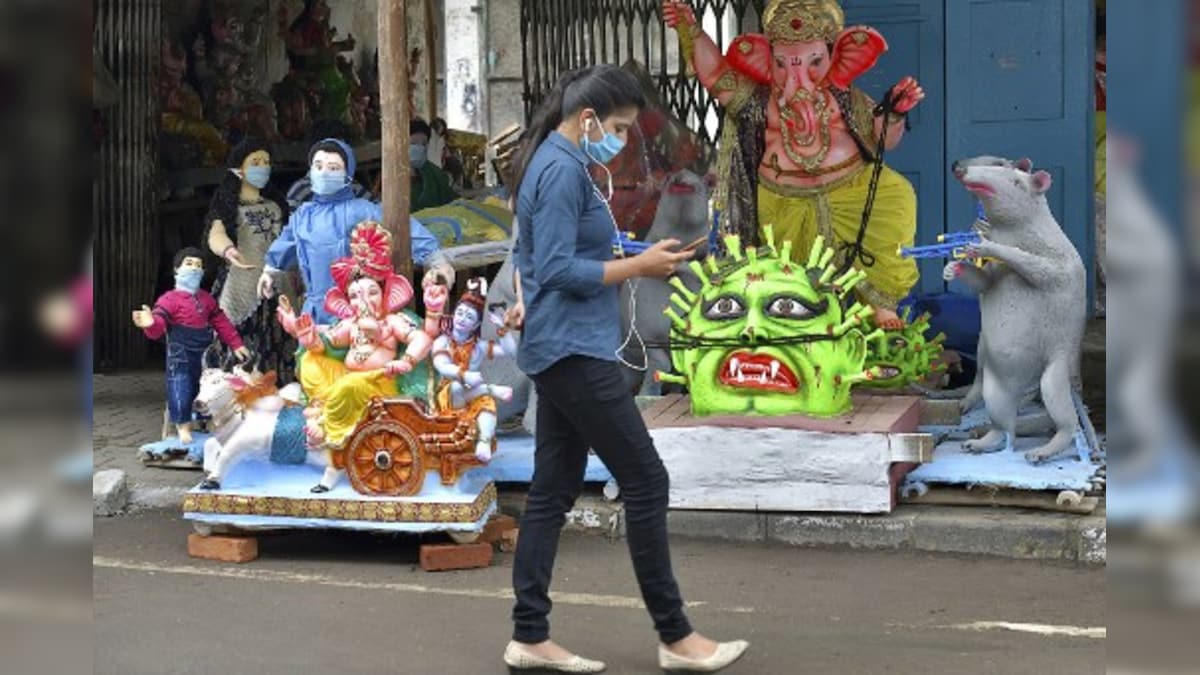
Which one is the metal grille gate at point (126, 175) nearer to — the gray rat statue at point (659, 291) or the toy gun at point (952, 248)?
the gray rat statue at point (659, 291)

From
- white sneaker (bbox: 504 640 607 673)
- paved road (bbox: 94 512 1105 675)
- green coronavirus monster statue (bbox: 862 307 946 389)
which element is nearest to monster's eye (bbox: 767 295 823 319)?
paved road (bbox: 94 512 1105 675)

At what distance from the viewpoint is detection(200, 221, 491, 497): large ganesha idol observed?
6.23 m

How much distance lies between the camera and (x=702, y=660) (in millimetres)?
4637

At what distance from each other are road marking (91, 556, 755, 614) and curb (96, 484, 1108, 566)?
37cm

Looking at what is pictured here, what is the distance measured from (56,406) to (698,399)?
467 cm

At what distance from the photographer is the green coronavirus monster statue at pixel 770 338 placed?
6.40 meters

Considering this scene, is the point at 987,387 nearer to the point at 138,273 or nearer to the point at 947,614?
the point at 947,614

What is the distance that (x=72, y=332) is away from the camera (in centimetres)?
208

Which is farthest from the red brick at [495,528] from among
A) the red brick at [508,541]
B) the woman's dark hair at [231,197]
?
the woman's dark hair at [231,197]

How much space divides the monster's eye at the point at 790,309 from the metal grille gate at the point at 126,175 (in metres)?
6.35

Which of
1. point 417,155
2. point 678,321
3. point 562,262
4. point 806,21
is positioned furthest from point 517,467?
point 417,155

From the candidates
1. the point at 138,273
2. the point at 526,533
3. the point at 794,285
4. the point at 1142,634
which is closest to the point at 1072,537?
the point at 794,285

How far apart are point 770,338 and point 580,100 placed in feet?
6.57

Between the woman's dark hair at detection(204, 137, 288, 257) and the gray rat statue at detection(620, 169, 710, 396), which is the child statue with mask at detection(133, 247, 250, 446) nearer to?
the woman's dark hair at detection(204, 137, 288, 257)
